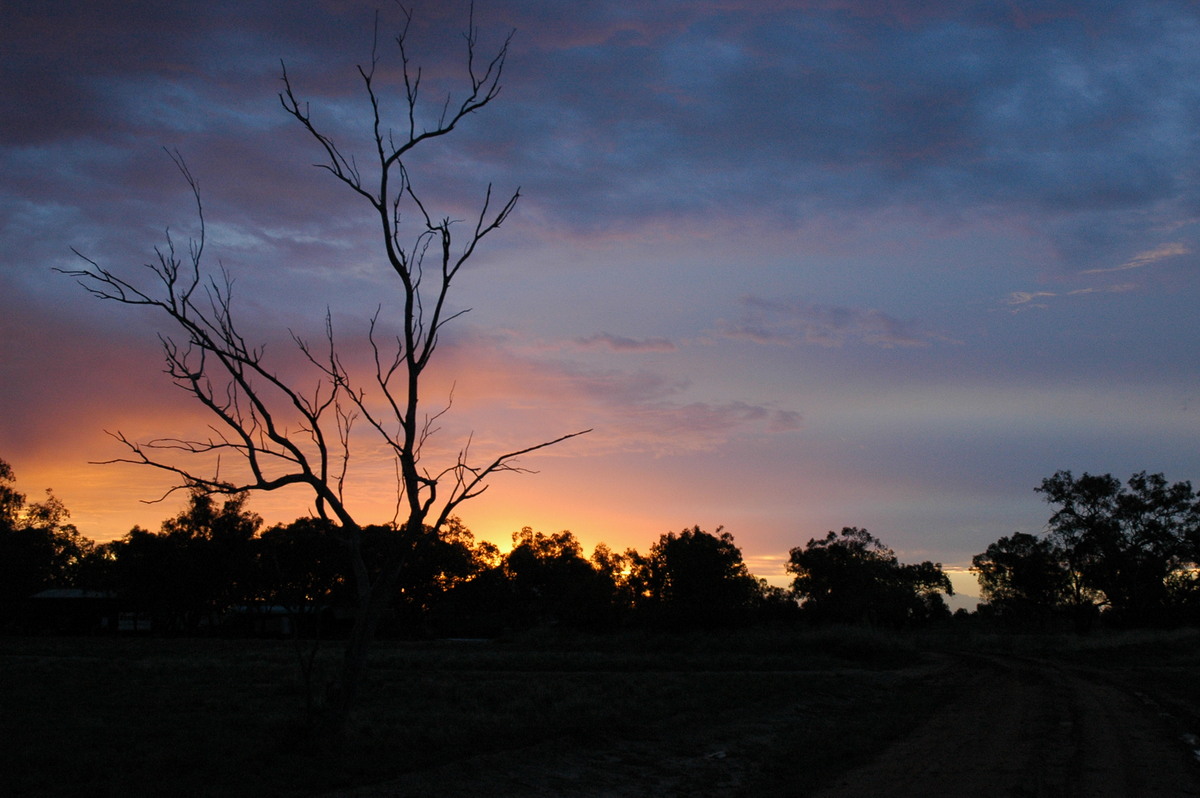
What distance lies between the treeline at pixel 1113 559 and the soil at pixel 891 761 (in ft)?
197

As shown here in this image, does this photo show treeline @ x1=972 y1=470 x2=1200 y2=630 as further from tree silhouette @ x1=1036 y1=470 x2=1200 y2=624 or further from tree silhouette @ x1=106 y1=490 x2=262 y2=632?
tree silhouette @ x1=106 y1=490 x2=262 y2=632

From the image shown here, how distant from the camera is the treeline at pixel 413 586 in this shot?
66.7 metres

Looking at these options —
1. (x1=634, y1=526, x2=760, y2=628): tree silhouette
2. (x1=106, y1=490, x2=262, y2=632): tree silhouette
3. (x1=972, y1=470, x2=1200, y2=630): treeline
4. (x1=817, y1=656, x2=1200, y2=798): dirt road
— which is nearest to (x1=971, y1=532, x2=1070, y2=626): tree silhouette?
(x1=972, y1=470, x2=1200, y2=630): treeline

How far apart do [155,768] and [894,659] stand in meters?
35.2

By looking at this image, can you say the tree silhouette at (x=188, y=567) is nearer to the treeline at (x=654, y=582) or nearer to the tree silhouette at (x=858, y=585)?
the treeline at (x=654, y=582)

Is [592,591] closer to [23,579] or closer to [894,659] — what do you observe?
[894,659]

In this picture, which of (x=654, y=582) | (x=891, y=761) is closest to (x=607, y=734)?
(x=891, y=761)

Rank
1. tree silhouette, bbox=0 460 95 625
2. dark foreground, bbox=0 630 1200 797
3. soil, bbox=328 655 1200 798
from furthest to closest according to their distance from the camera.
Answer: tree silhouette, bbox=0 460 95 625 < dark foreground, bbox=0 630 1200 797 < soil, bbox=328 655 1200 798

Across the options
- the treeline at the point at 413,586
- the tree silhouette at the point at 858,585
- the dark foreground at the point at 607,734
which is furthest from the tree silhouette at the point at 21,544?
the tree silhouette at the point at 858,585

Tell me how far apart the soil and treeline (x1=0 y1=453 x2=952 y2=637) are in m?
47.2

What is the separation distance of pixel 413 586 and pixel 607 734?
69.8m

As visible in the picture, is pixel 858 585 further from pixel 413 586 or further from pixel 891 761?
pixel 891 761

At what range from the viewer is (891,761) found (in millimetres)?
11969

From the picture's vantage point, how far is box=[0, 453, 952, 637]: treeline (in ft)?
219
